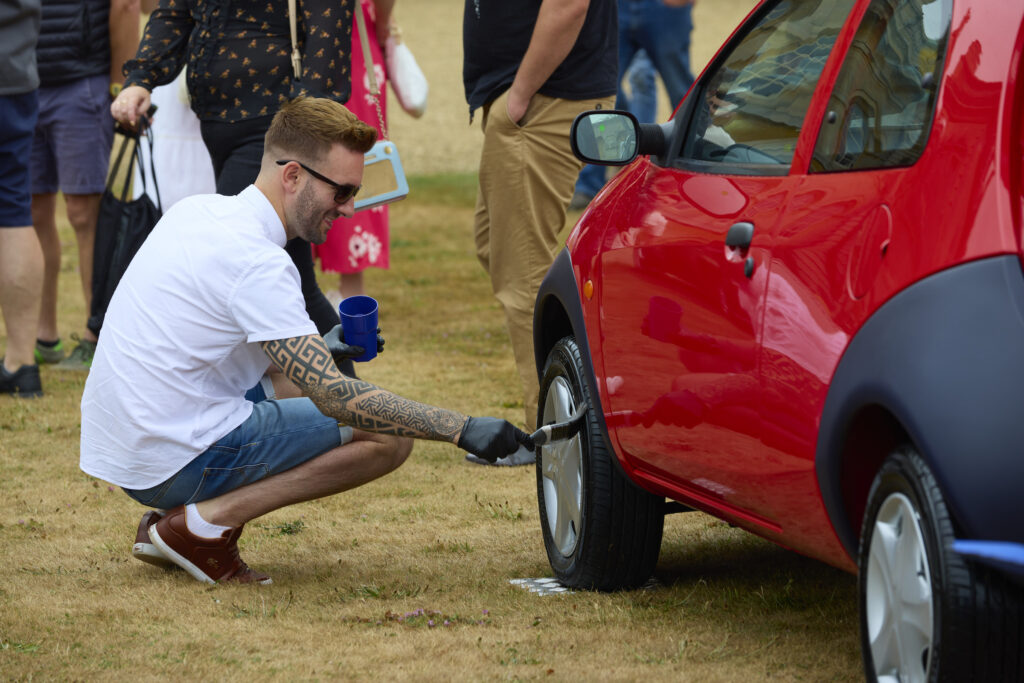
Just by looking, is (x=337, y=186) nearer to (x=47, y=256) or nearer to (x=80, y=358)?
(x=80, y=358)

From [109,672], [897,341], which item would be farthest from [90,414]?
[897,341]

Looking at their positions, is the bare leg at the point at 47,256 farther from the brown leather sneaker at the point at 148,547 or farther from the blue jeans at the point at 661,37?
the blue jeans at the point at 661,37

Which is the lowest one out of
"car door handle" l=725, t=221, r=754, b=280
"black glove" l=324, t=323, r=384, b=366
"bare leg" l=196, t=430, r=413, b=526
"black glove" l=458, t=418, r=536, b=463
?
"bare leg" l=196, t=430, r=413, b=526

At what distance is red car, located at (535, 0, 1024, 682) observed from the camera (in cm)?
226

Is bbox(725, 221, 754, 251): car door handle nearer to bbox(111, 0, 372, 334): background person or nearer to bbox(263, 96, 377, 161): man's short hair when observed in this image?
bbox(263, 96, 377, 161): man's short hair

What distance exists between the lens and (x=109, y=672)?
3.32m

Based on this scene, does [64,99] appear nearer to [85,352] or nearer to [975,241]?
[85,352]

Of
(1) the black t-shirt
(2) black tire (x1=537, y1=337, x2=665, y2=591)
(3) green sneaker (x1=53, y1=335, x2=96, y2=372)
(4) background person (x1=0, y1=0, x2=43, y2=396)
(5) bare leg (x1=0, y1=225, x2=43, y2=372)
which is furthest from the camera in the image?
(3) green sneaker (x1=53, y1=335, x2=96, y2=372)

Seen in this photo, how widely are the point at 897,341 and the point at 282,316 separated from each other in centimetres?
176

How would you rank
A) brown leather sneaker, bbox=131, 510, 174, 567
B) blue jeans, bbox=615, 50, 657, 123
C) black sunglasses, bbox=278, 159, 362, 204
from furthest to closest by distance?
blue jeans, bbox=615, 50, 657, 123 → brown leather sneaker, bbox=131, 510, 174, 567 → black sunglasses, bbox=278, 159, 362, 204

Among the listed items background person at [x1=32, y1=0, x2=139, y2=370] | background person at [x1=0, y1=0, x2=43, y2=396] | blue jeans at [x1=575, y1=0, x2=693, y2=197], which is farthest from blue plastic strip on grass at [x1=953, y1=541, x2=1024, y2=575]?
blue jeans at [x1=575, y1=0, x2=693, y2=197]

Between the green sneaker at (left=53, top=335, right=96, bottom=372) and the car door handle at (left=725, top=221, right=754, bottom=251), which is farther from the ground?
the car door handle at (left=725, top=221, right=754, bottom=251)

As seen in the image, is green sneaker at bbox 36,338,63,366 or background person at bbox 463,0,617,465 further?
green sneaker at bbox 36,338,63,366

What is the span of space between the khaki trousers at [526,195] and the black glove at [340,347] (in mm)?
1296
